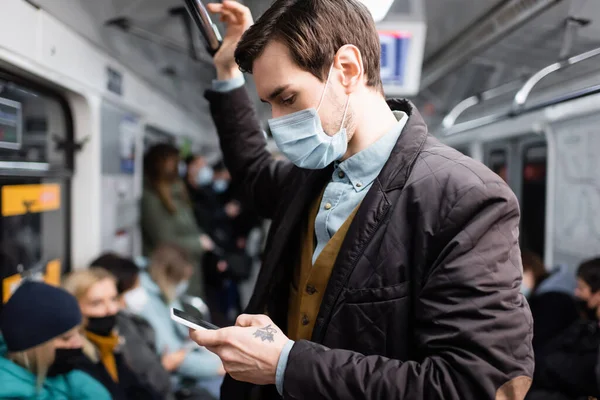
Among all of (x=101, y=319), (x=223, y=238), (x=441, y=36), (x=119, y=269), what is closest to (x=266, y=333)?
(x=101, y=319)

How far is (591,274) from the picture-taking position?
3150mm

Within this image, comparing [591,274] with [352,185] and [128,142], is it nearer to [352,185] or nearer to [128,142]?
[352,185]

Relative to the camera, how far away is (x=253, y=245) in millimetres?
6555

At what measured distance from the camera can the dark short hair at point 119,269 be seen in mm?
3131

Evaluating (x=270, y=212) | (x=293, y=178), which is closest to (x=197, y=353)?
(x=270, y=212)

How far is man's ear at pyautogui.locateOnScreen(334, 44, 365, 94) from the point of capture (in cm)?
122

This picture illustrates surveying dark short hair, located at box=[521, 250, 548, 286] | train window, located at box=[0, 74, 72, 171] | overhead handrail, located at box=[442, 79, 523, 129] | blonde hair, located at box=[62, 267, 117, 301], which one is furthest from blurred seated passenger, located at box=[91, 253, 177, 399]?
overhead handrail, located at box=[442, 79, 523, 129]

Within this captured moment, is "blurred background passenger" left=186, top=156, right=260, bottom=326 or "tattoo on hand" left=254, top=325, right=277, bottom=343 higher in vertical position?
"tattoo on hand" left=254, top=325, right=277, bottom=343

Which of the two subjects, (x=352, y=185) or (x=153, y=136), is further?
(x=153, y=136)

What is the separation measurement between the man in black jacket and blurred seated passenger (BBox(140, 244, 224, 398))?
85.1 inches

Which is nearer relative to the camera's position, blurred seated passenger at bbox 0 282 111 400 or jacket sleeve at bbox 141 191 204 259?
blurred seated passenger at bbox 0 282 111 400

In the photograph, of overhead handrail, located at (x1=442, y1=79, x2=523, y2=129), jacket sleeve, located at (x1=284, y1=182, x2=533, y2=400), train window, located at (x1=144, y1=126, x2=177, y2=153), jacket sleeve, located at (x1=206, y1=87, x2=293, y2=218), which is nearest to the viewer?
jacket sleeve, located at (x1=284, y1=182, x2=533, y2=400)

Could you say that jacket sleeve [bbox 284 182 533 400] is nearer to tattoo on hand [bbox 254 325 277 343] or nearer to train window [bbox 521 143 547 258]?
tattoo on hand [bbox 254 325 277 343]

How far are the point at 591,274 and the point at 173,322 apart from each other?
2.79 meters
